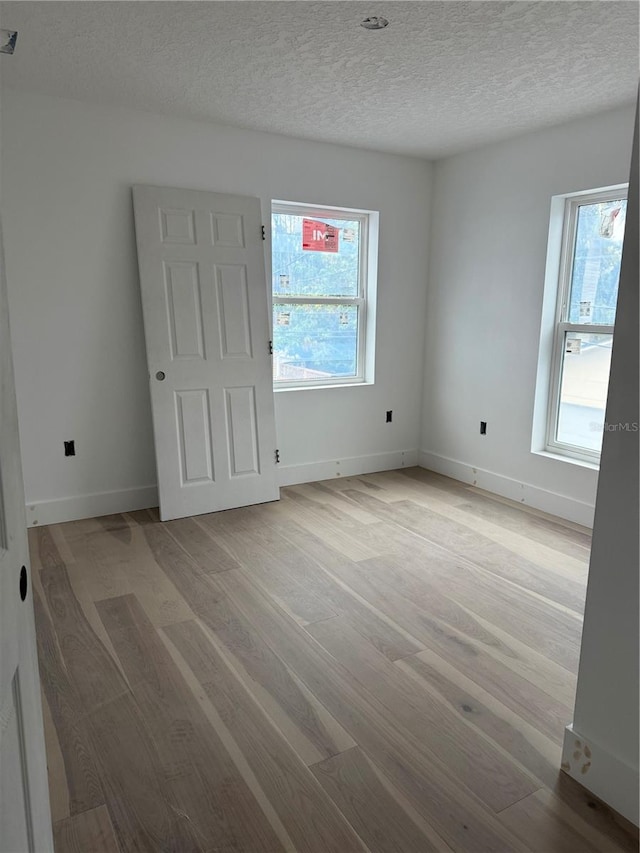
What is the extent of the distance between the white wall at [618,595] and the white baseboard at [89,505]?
3.00 metres


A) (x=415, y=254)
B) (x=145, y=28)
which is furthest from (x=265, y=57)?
(x=415, y=254)

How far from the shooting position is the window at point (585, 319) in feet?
12.0

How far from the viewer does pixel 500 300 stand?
4.28 metres

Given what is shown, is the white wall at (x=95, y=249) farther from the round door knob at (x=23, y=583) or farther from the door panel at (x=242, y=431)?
the round door knob at (x=23, y=583)

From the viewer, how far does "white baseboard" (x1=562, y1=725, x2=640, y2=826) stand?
5.33 feet

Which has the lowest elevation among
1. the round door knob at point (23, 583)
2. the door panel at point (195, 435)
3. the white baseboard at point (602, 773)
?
the white baseboard at point (602, 773)

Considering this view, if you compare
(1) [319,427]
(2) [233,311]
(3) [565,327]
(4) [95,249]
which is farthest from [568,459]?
(4) [95,249]

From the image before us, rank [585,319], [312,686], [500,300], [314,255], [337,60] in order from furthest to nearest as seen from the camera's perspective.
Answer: [314,255]
[500,300]
[585,319]
[337,60]
[312,686]

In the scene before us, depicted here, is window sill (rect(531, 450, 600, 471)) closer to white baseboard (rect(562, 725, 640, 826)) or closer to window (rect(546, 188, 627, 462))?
window (rect(546, 188, 627, 462))

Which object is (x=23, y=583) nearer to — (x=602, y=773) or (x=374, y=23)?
(x=602, y=773)

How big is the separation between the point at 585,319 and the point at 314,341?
1.90m

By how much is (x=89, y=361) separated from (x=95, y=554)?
3.94 ft

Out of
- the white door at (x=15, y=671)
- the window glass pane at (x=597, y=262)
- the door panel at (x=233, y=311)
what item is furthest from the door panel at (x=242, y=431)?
the white door at (x=15, y=671)

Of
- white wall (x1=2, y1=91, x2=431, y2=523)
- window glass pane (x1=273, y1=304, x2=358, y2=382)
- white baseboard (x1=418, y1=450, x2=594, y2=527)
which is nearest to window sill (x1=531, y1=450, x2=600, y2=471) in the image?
white baseboard (x1=418, y1=450, x2=594, y2=527)
